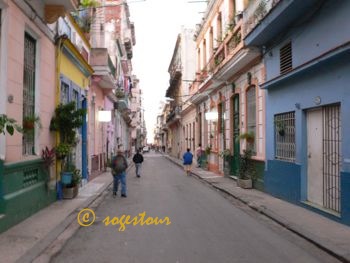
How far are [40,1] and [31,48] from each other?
1.09m

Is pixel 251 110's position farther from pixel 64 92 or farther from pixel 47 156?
pixel 47 156

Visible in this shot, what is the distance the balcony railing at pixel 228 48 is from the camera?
16.9 meters

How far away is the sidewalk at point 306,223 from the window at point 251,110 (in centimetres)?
338

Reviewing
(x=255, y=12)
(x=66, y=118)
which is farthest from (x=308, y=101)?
(x=66, y=118)

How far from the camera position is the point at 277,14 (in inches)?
438

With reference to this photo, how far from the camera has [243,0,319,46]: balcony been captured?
→ 10345 mm

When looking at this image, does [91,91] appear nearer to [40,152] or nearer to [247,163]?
[247,163]

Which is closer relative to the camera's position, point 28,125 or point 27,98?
point 28,125

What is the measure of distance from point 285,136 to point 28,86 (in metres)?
6.77

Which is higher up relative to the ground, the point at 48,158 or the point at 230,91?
the point at 230,91

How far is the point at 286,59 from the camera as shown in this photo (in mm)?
12367

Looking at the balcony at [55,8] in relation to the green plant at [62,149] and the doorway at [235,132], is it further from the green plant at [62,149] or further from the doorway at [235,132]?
the doorway at [235,132]

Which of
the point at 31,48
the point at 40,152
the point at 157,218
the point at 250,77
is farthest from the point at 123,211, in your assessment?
the point at 250,77

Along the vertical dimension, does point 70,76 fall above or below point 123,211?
above
